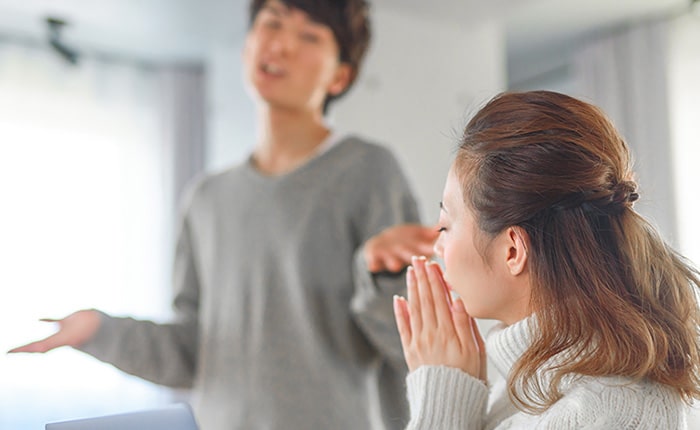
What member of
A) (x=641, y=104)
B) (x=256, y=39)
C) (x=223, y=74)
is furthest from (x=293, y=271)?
(x=641, y=104)

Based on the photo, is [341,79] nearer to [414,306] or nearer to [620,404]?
[414,306]

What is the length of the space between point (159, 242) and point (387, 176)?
2.27 m

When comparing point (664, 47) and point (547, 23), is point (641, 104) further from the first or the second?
point (547, 23)

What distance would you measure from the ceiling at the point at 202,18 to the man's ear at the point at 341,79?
4.29ft

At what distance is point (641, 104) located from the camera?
9.57 ft

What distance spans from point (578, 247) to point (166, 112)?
9.69ft

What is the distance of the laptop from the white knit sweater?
0.69 feet

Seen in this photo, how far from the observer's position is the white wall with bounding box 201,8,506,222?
2.50 metres

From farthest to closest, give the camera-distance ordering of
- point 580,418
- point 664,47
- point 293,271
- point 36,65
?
point 36,65 → point 664,47 → point 293,271 → point 580,418

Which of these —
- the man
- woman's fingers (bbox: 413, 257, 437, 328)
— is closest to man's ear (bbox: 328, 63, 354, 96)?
the man

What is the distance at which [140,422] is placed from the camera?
621 mm

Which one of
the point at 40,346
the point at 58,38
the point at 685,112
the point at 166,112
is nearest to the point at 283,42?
the point at 40,346

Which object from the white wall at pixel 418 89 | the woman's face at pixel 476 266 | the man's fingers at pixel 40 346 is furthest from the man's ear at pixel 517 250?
the white wall at pixel 418 89

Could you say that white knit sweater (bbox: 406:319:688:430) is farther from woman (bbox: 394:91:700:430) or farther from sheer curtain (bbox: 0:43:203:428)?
sheer curtain (bbox: 0:43:203:428)
